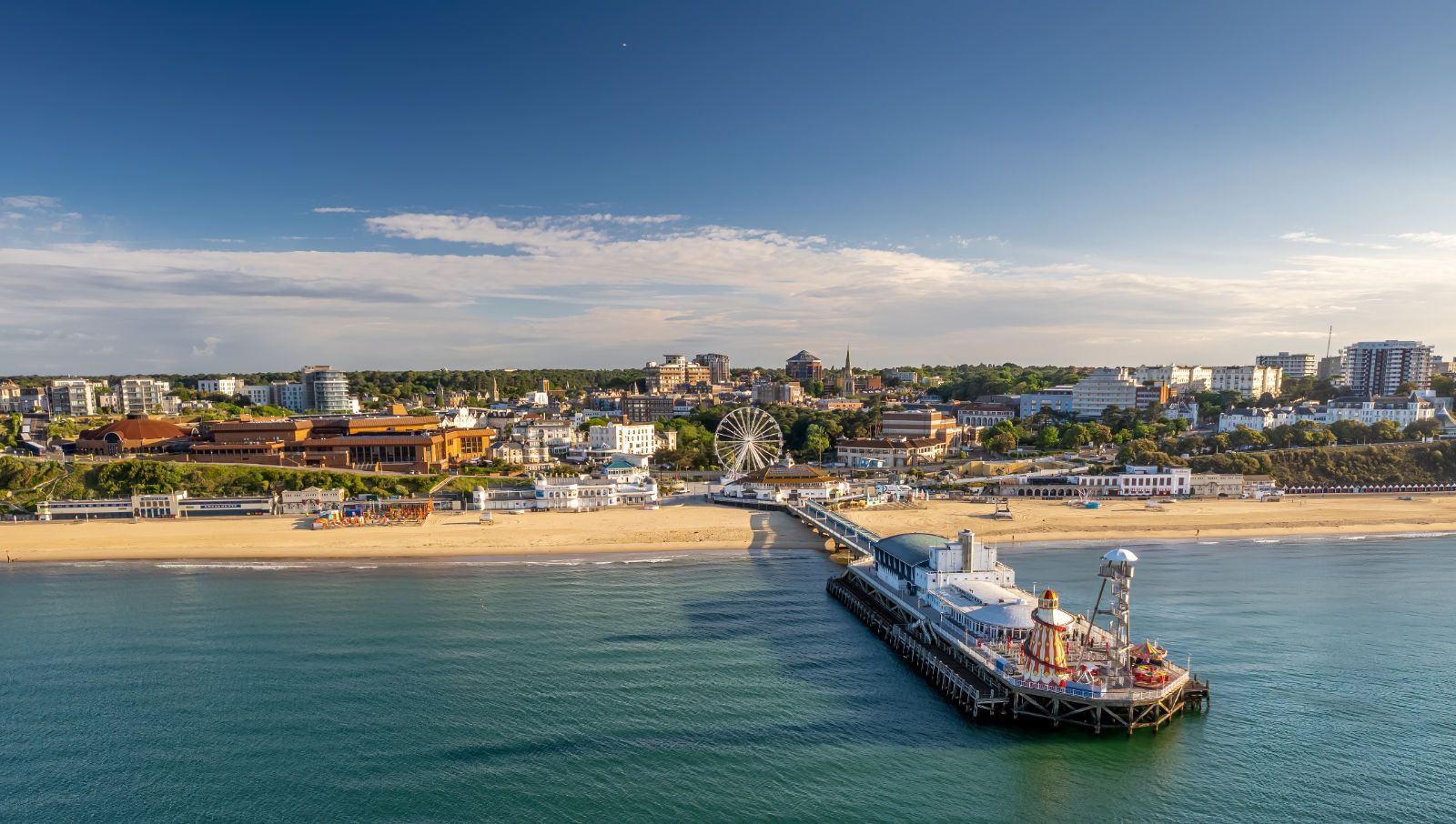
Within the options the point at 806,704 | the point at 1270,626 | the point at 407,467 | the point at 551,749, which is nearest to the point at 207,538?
the point at 407,467

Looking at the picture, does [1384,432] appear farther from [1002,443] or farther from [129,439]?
[129,439]

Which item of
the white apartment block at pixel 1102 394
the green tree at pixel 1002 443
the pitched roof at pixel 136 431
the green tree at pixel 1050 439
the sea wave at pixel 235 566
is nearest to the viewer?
the sea wave at pixel 235 566

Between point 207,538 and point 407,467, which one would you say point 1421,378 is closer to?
point 407,467

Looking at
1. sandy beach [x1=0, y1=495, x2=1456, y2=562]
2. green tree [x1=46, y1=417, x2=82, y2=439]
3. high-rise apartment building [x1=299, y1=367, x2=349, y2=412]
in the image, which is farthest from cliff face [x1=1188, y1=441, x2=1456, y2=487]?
high-rise apartment building [x1=299, y1=367, x2=349, y2=412]

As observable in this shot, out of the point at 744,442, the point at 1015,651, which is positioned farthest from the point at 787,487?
the point at 1015,651

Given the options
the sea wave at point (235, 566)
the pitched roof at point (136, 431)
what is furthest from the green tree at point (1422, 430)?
the pitched roof at point (136, 431)

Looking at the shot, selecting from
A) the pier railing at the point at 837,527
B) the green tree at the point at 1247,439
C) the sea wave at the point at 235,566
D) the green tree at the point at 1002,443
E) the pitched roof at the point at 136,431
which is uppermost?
the pitched roof at the point at 136,431

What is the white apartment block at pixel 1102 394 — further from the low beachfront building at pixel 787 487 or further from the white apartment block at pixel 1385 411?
the low beachfront building at pixel 787 487
